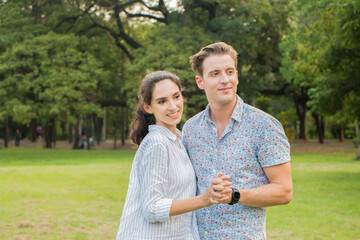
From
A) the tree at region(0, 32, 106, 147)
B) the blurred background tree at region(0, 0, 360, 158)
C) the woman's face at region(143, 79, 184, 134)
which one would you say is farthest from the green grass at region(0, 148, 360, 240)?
the blurred background tree at region(0, 0, 360, 158)

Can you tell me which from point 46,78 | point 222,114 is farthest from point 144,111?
point 46,78

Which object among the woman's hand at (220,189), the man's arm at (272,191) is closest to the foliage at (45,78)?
the man's arm at (272,191)

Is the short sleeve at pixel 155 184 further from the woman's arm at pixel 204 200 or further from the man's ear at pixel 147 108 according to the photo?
the man's ear at pixel 147 108

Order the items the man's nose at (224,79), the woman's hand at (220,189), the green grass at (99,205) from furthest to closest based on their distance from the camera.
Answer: the green grass at (99,205) → the man's nose at (224,79) → the woman's hand at (220,189)

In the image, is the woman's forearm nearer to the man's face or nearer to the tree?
the man's face

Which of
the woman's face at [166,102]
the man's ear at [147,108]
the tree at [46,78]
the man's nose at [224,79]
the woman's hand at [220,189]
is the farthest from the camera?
the tree at [46,78]

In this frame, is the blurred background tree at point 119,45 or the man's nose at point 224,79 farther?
the blurred background tree at point 119,45

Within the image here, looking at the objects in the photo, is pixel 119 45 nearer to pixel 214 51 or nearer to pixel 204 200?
pixel 214 51

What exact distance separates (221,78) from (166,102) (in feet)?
1.32

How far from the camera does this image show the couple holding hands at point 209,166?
278 centimetres

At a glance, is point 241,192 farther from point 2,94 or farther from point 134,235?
point 2,94

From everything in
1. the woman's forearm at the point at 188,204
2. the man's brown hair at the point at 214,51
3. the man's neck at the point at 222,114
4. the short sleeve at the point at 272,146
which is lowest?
the woman's forearm at the point at 188,204

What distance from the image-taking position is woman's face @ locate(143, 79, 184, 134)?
312 centimetres

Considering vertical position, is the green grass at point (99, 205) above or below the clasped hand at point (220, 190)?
below
